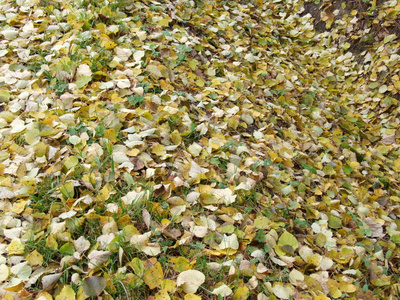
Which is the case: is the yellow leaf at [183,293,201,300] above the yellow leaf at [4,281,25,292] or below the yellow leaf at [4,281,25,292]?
above

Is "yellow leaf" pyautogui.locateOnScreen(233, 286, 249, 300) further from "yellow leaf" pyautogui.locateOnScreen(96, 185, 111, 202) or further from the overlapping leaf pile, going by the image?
"yellow leaf" pyautogui.locateOnScreen(96, 185, 111, 202)

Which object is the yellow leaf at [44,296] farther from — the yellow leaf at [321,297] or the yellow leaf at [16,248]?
the yellow leaf at [321,297]

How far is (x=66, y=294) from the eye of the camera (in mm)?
1428

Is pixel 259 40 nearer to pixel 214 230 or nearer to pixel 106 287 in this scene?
pixel 214 230

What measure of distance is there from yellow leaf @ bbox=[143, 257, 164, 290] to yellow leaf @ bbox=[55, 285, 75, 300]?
0.96 ft

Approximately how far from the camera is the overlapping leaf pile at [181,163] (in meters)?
1.61

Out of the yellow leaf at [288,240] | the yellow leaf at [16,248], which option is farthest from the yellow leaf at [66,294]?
the yellow leaf at [288,240]

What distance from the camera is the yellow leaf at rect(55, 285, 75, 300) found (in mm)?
1423

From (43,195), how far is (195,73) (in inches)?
60.7

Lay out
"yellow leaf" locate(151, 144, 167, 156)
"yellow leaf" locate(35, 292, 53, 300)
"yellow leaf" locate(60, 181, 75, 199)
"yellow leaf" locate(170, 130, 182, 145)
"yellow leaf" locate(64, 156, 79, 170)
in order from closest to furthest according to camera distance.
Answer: "yellow leaf" locate(35, 292, 53, 300) → "yellow leaf" locate(60, 181, 75, 199) → "yellow leaf" locate(64, 156, 79, 170) → "yellow leaf" locate(151, 144, 167, 156) → "yellow leaf" locate(170, 130, 182, 145)

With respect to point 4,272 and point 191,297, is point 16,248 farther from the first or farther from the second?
point 191,297

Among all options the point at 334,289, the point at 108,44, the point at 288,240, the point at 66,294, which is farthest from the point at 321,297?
the point at 108,44

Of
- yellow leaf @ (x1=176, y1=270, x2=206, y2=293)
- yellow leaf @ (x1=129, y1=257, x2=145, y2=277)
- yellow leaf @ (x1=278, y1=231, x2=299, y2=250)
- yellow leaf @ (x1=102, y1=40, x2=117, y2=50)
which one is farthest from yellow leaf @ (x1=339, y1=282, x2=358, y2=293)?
yellow leaf @ (x1=102, y1=40, x2=117, y2=50)

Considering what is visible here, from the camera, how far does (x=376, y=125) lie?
10.9 feet
